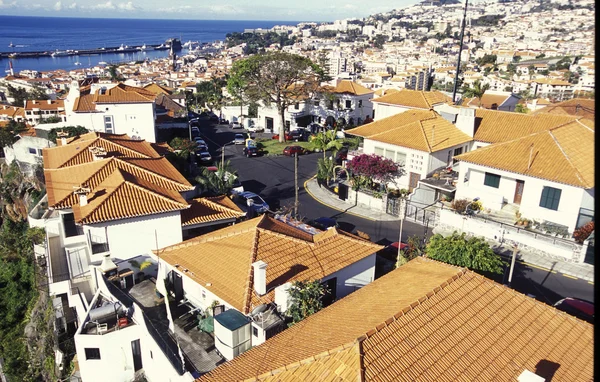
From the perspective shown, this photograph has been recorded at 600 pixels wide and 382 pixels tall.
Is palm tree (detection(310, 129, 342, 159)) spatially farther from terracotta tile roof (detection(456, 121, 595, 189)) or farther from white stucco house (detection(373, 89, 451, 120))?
terracotta tile roof (detection(456, 121, 595, 189))

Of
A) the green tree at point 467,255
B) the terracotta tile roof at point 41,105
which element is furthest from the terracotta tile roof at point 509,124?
the terracotta tile roof at point 41,105

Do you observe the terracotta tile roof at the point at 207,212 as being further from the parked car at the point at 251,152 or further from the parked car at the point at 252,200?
the parked car at the point at 251,152

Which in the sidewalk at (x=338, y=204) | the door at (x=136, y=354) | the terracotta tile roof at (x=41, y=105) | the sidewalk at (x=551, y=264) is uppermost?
the door at (x=136, y=354)

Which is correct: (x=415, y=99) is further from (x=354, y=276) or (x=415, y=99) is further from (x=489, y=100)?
(x=354, y=276)

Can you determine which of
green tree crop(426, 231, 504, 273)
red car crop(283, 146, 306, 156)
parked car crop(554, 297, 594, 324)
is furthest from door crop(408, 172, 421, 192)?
red car crop(283, 146, 306, 156)

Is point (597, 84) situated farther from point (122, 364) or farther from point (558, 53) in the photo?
point (558, 53)

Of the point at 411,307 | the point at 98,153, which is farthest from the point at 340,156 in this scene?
the point at 411,307
